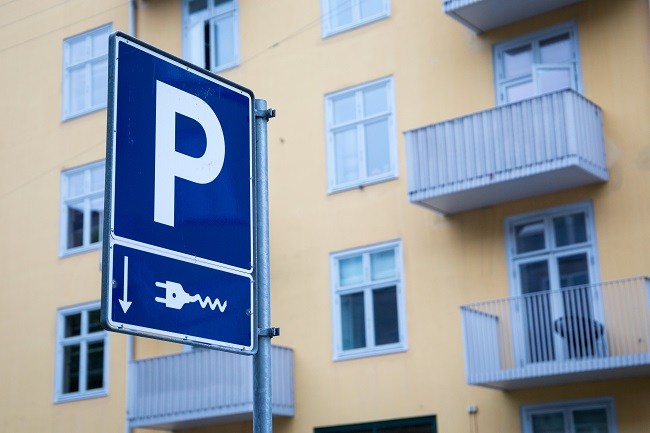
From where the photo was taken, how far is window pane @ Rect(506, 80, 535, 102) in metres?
18.6

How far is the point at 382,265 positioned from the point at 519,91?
3996 millimetres

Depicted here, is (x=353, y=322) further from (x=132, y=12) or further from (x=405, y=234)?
(x=132, y=12)

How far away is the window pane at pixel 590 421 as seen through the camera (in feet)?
56.0

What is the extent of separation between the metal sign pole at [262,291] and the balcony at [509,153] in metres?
12.5

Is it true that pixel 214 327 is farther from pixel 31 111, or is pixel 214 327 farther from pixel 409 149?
pixel 31 111

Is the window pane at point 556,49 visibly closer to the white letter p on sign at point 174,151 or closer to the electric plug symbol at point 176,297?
the white letter p on sign at point 174,151

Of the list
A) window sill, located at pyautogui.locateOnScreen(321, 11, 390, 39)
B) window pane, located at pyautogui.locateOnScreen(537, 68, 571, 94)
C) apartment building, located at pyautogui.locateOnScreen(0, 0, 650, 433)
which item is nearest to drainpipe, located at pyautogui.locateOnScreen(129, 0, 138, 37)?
apartment building, located at pyautogui.locateOnScreen(0, 0, 650, 433)

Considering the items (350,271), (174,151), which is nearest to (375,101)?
(350,271)

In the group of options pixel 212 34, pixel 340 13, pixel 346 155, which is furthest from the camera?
pixel 212 34

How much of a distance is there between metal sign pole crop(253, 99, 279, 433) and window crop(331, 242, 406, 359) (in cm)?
1467

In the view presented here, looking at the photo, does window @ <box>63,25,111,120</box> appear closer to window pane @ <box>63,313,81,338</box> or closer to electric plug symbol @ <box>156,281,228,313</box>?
window pane @ <box>63,313,81,338</box>

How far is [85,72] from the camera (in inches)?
1021

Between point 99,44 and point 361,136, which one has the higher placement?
point 99,44

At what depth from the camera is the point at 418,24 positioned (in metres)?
20.4
